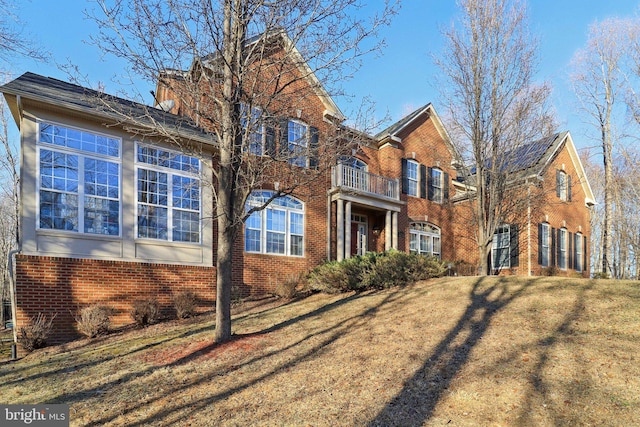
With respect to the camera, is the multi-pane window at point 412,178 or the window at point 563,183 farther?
the window at point 563,183

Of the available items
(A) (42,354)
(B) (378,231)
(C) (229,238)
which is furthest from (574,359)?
(B) (378,231)

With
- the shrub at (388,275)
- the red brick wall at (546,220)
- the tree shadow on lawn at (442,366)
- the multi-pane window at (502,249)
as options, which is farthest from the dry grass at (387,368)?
the multi-pane window at (502,249)

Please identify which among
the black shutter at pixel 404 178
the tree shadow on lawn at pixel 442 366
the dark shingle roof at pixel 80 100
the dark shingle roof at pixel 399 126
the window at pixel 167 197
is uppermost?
the dark shingle roof at pixel 399 126

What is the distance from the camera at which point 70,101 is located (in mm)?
9703

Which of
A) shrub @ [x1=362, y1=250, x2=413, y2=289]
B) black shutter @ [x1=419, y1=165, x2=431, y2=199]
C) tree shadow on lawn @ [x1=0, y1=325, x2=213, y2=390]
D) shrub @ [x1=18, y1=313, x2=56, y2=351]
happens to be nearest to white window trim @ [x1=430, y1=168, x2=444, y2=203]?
black shutter @ [x1=419, y1=165, x2=431, y2=199]

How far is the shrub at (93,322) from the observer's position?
906 cm

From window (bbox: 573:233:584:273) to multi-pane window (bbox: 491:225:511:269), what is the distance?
18.3 feet

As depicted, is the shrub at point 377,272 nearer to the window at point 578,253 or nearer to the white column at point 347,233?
the white column at point 347,233

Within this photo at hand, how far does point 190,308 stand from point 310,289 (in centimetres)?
377

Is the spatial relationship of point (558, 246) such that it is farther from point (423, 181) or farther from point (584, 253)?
point (423, 181)

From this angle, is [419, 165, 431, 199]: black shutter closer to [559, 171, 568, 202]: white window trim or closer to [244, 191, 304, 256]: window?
[244, 191, 304, 256]: window

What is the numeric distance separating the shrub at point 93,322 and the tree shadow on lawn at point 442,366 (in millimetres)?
7323

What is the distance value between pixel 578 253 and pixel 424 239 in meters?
9.53

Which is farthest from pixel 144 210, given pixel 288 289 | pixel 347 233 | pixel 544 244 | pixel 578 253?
pixel 578 253
